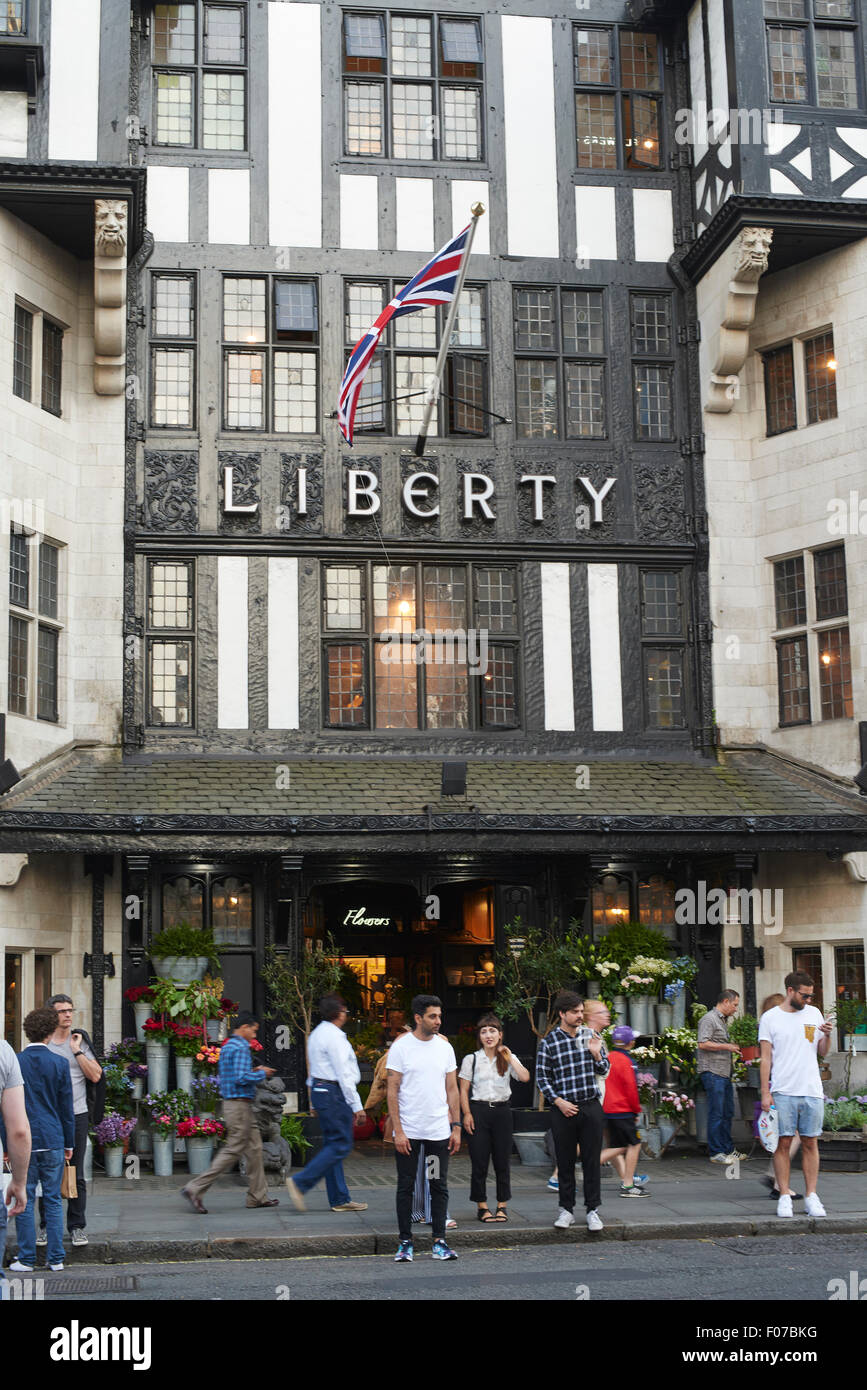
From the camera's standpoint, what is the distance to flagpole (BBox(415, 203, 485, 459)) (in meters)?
17.4

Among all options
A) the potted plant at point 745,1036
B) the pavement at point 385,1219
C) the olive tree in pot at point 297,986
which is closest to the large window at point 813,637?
the potted plant at point 745,1036

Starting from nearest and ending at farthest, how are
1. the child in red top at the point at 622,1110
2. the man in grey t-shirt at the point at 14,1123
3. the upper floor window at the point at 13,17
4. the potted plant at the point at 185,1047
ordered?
the man in grey t-shirt at the point at 14,1123 < the child in red top at the point at 622,1110 < the potted plant at the point at 185,1047 < the upper floor window at the point at 13,17

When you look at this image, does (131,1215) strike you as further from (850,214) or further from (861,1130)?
(850,214)

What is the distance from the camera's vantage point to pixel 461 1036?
19703 millimetres

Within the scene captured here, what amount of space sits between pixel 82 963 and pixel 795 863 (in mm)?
8580

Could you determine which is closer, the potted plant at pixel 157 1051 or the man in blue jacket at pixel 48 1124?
the man in blue jacket at pixel 48 1124

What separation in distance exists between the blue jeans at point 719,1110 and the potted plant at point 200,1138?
16.9 ft

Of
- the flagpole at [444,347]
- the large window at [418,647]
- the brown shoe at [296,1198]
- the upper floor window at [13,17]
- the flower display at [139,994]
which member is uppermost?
the upper floor window at [13,17]

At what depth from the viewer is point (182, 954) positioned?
17922 mm

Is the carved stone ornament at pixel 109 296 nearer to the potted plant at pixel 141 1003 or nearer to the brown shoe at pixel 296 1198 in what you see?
the potted plant at pixel 141 1003

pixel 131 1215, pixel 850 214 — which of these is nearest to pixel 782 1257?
pixel 131 1215

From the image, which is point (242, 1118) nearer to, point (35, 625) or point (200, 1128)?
point (200, 1128)

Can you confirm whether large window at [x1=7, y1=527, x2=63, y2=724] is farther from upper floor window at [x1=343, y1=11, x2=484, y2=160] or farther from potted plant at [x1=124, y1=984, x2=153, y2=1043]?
upper floor window at [x1=343, y1=11, x2=484, y2=160]

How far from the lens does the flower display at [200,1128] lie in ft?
54.3
